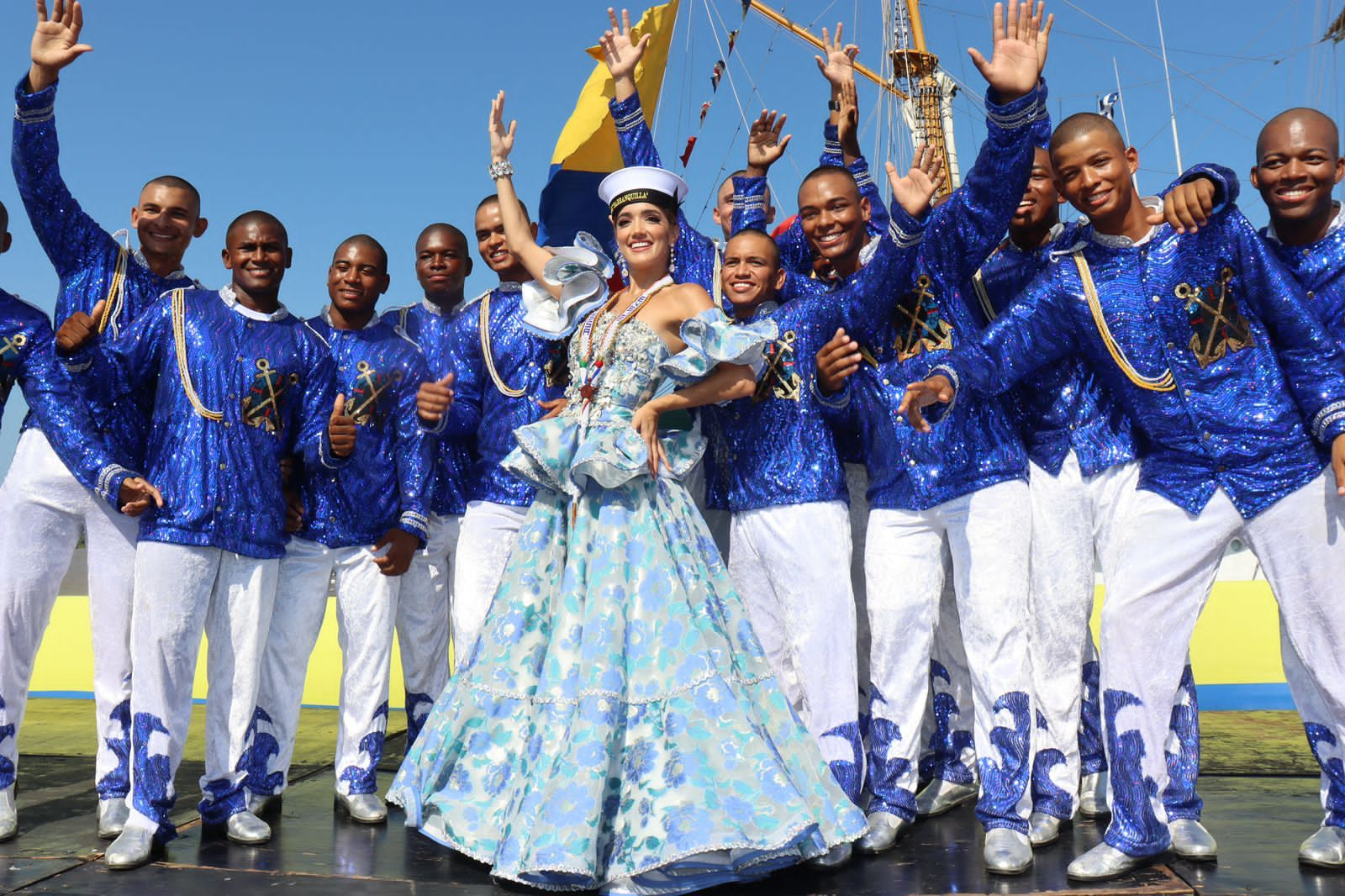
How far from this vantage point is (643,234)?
160 inches

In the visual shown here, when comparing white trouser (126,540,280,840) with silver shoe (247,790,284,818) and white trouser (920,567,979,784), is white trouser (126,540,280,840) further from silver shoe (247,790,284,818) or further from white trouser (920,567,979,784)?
white trouser (920,567,979,784)

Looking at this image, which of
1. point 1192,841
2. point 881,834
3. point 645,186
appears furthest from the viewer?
point 645,186

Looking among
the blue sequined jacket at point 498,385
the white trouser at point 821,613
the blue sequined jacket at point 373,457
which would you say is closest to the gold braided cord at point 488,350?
the blue sequined jacket at point 498,385

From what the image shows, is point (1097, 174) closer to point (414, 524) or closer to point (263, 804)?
point (414, 524)

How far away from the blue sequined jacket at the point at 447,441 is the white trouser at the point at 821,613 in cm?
157

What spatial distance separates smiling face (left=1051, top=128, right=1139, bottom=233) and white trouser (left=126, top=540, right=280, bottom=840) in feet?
10.5

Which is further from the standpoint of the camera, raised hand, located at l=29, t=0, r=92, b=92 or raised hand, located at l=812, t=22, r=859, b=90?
raised hand, located at l=812, t=22, r=859, b=90

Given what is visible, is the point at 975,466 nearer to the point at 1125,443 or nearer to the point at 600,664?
the point at 1125,443

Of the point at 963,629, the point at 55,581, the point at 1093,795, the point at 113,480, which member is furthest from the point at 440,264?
the point at 1093,795

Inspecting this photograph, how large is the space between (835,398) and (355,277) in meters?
2.17

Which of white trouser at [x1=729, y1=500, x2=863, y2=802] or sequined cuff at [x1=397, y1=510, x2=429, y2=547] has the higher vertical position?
sequined cuff at [x1=397, y1=510, x2=429, y2=547]

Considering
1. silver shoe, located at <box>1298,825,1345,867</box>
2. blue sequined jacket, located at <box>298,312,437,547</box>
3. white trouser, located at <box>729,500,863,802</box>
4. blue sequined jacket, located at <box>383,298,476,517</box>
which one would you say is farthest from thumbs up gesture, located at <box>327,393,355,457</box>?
silver shoe, located at <box>1298,825,1345,867</box>

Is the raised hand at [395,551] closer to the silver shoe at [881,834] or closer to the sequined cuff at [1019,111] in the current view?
the silver shoe at [881,834]

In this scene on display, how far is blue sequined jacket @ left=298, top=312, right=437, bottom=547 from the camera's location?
473 cm
